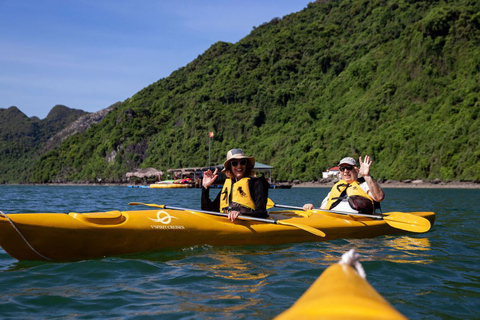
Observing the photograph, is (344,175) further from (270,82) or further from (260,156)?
(270,82)

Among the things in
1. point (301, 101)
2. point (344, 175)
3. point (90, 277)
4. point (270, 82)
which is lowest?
point (90, 277)

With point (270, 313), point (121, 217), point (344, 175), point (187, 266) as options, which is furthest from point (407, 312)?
point (344, 175)

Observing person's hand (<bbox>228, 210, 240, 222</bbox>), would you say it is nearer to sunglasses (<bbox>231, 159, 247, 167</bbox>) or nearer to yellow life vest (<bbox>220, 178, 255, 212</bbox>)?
yellow life vest (<bbox>220, 178, 255, 212</bbox>)

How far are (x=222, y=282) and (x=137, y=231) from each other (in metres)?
1.87

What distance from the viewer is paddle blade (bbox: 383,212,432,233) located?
27.2 feet

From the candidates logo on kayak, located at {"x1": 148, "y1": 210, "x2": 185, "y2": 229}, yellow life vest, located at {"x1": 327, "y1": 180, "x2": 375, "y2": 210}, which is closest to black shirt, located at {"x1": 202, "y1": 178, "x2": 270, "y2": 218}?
logo on kayak, located at {"x1": 148, "y1": 210, "x2": 185, "y2": 229}

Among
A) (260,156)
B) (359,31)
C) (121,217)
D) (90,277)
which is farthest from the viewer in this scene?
(359,31)

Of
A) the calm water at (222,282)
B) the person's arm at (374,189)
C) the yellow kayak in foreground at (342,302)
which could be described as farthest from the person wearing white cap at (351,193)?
the yellow kayak in foreground at (342,302)

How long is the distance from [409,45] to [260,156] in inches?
1126

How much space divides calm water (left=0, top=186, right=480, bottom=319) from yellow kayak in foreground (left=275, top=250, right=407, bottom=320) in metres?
1.60

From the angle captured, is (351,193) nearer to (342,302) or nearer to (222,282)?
(222,282)

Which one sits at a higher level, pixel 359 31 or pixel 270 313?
pixel 359 31

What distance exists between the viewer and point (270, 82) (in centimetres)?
9688

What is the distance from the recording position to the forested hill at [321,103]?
51.2 meters
